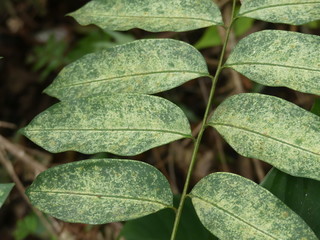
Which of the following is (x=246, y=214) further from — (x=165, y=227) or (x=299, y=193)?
(x=165, y=227)

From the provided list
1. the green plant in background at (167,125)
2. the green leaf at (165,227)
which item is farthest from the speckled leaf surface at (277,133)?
Result: the green leaf at (165,227)

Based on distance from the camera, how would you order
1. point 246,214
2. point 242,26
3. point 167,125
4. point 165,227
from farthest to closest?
1. point 242,26
2. point 165,227
3. point 167,125
4. point 246,214

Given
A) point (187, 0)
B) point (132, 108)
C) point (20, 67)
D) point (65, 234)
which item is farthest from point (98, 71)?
point (20, 67)

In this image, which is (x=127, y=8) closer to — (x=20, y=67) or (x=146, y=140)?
(x=146, y=140)

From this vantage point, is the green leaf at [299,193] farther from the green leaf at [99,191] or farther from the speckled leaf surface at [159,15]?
the speckled leaf surface at [159,15]

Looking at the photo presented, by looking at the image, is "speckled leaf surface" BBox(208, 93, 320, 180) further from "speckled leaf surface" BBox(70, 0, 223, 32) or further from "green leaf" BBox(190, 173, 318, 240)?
"speckled leaf surface" BBox(70, 0, 223, 32)

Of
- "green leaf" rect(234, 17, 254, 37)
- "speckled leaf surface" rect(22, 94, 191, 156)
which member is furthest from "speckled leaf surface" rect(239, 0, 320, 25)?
"green leaf" rect(234, 17, 254, 37)

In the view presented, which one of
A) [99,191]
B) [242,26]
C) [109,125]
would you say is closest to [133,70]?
[109,125]
